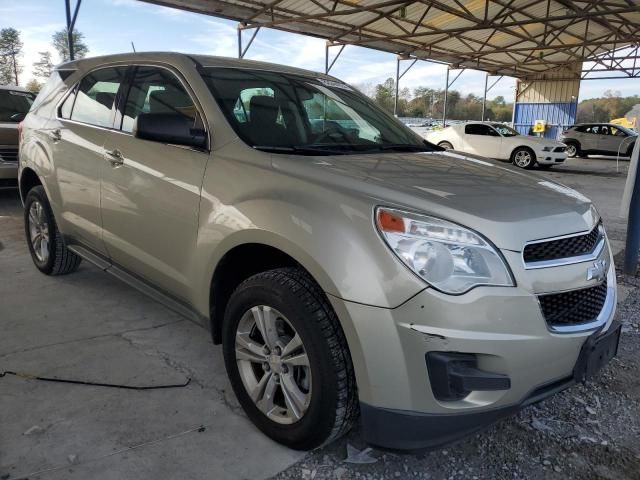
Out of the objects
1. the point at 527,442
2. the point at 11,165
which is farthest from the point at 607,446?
the point at 11,165

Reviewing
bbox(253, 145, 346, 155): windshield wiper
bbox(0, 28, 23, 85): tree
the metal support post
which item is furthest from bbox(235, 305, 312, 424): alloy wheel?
bbox(0, 28, 23, 85): tree

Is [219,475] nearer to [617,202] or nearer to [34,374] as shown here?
[34,374]

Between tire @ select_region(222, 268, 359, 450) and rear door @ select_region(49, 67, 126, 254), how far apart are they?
152 centimetres

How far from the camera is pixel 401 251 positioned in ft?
6.03

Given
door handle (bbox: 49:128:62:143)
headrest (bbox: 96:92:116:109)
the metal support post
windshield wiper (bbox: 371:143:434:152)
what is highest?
the metal support post

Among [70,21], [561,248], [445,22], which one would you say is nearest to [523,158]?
[445,22]

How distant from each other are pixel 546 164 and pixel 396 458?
15.6 meters

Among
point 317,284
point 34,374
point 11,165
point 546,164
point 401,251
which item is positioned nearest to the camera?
point 401,251

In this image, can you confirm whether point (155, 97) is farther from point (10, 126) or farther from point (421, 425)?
point (10, 126)

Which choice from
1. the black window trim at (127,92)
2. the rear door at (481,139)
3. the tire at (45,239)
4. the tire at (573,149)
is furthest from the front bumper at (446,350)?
the tire at (573,149)

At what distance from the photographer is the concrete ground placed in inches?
86.3

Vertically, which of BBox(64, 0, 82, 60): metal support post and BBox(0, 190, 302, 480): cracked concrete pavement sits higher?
BBox(64, 0, 82, 60): metal support post

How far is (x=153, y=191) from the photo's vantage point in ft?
9.11

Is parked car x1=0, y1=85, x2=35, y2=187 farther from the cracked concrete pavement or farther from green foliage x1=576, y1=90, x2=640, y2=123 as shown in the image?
green foliage x1=576, y1=90, x2=640, y2=123
